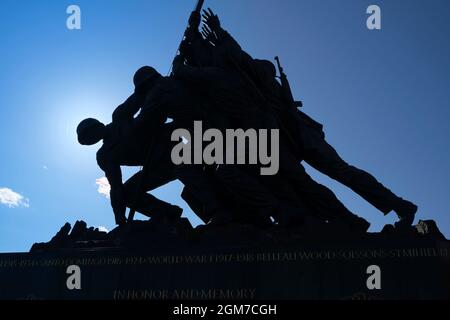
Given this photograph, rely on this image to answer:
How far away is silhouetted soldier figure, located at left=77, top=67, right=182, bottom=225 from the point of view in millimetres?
11195

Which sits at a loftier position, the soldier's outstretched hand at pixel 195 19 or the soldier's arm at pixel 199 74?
the soldier's outstretched hand at pixel 195 19

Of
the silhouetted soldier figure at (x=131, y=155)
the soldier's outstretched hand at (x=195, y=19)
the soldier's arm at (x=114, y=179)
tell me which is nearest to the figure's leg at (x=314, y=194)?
the silhouetted soldier figure at (x=131, y=155)

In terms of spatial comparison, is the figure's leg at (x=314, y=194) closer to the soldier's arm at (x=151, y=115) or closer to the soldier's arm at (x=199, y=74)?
the soldier's arm at (x=199, y=74)

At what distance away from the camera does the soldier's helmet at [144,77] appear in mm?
11898

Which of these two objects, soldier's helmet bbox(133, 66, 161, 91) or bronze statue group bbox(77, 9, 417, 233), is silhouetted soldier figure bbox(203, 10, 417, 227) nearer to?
bronze statue group bbox(77, 9, 417, 233)

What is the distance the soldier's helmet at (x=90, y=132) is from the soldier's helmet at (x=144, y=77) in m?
1.18

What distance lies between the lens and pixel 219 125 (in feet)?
35.0

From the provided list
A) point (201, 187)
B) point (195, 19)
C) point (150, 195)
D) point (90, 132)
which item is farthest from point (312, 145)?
point (90, 132)

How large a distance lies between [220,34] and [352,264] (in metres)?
6.11

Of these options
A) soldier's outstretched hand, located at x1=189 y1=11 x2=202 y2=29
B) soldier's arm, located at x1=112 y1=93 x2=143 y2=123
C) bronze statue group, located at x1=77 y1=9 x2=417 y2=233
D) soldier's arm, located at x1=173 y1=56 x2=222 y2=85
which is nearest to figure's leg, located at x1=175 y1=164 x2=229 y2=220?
bronze statue group, located at x1=77 y1=9 x2=417 y2=233

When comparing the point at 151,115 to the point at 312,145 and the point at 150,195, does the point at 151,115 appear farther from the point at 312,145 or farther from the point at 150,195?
the point at 312,145

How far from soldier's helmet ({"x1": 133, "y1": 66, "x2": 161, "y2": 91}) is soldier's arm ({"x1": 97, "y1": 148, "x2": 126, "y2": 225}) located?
5.20ft
